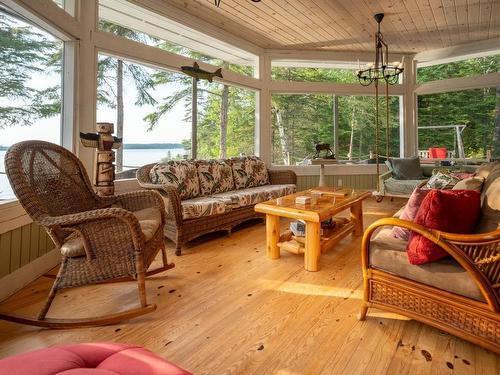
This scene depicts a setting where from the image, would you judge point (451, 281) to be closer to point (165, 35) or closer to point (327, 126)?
point (165, 35)

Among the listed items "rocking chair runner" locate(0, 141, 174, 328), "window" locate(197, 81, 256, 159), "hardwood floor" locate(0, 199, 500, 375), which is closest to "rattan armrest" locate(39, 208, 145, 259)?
"rocking chair runner" locate(0, 141, 174, 328)

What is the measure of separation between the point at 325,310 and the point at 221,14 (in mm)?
3912

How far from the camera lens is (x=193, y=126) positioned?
4.43m

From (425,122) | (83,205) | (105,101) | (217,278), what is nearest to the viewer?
(83,205)

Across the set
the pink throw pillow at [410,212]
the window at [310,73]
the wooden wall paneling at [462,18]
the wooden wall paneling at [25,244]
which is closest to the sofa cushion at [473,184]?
the pink throw pillow at [410,212]

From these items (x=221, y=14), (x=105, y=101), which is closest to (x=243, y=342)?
(x=105, y=101)

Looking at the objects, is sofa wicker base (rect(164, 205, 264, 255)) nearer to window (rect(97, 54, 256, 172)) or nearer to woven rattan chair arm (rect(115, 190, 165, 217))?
woven rattan chair arm (rect(115, 190, 165, 217))

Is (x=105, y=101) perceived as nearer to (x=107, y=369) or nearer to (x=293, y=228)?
(x=293, y=228)

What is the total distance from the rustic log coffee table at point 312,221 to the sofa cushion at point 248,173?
119cm

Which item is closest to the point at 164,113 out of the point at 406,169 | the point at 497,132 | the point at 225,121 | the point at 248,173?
the point at 225,121

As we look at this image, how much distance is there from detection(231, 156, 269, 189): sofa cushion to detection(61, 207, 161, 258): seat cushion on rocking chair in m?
1.99

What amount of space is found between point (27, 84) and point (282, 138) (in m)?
4.16

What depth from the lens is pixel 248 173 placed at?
175 inches

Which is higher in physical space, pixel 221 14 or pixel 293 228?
pixel 221 14
